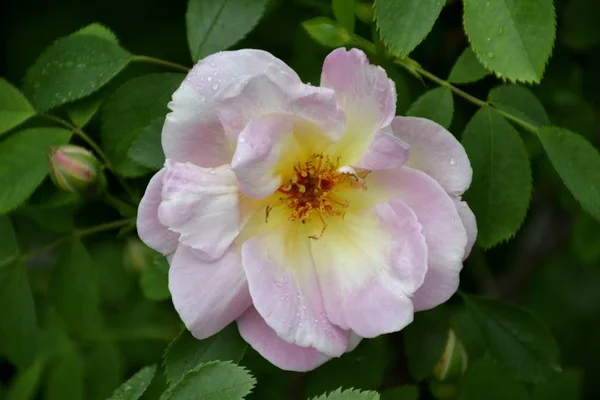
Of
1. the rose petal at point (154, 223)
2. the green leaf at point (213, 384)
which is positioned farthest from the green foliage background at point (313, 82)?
the rose petal at point (154, 223)

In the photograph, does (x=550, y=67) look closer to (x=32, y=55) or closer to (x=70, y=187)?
(x=70, y=187)

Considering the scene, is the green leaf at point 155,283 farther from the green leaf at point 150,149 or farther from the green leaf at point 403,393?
the green leaf at point 403,393

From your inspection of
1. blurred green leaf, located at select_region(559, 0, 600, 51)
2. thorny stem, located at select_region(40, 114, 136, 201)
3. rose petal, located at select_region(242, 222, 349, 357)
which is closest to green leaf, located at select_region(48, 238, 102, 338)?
thorny stem, located at select_region(40, 114, 136, 201)

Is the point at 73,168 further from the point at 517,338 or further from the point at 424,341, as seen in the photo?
the point at 517,338

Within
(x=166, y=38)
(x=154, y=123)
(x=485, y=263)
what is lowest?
(x=485, y=263)

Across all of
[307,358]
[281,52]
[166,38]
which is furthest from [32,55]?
[307,358]

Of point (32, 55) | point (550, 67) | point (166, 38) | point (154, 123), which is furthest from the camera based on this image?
point (32, 55)

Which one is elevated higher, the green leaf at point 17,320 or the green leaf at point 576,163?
the green leaf at point 576,163
